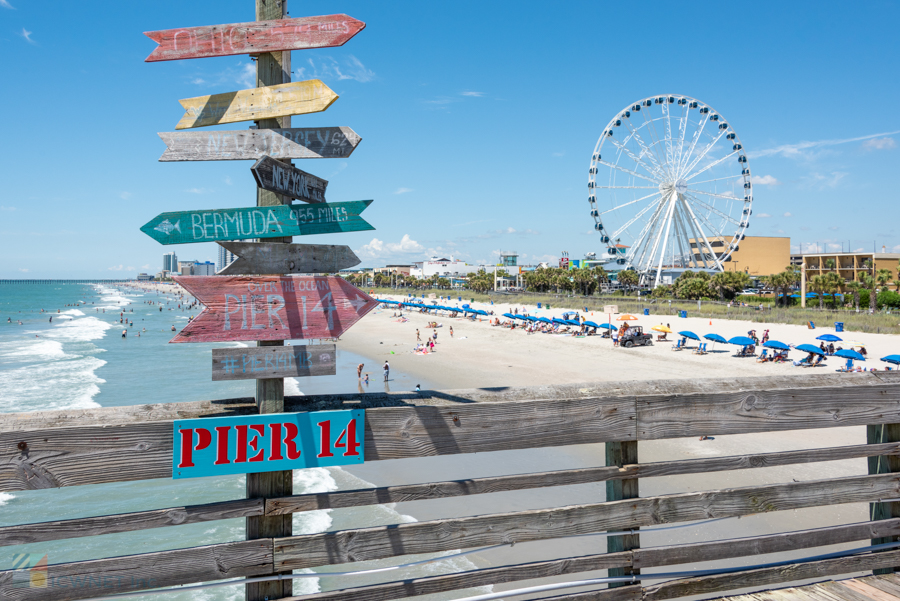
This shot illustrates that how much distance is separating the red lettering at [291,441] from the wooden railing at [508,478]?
0.52 feet

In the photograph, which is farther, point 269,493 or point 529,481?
point 529,481

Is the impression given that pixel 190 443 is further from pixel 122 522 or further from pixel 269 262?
pixel 269 262

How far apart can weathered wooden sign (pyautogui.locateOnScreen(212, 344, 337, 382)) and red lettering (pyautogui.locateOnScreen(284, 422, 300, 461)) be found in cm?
19

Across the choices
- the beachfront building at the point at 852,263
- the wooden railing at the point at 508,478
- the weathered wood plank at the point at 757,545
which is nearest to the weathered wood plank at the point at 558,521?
the wooden railing at the point at 508,478

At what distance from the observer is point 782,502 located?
249cm

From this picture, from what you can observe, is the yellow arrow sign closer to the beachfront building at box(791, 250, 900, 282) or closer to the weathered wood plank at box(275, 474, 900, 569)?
the weathered wood plank at box(275, 474, 900, 569)

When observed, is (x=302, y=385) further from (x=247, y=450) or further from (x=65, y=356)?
(x=247, y=450)

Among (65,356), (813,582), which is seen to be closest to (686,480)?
(813,582)

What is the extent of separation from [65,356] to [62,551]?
102 ft

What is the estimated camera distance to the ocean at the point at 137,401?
344 inches

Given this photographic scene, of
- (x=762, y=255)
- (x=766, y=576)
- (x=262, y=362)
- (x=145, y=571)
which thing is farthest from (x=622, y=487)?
(x=762, y=255)

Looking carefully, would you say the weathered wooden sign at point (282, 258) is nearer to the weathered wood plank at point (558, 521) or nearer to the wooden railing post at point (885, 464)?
the weathered wood plank at point (558, 521)

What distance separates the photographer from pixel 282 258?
2412 millimetres

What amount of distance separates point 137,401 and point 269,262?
68.7 ft
